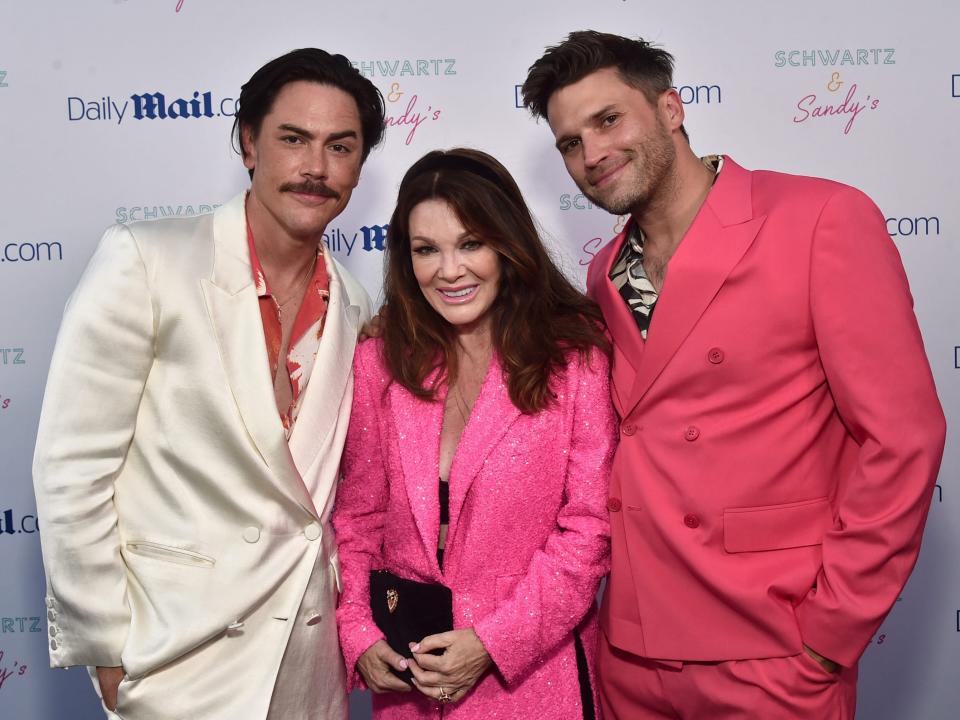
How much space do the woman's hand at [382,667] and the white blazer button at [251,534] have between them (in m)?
0.37

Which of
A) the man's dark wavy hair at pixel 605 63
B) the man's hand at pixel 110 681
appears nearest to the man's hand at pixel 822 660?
the man's dark wavy hair at pixel 605 63

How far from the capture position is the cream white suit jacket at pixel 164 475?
183cm

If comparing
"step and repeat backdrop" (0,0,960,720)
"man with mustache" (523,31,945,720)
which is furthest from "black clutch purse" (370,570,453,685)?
"step and repeat backdrop" (0,0,960,720)

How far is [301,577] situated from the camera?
1.94 m

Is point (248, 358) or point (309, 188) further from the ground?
point (309, 188)

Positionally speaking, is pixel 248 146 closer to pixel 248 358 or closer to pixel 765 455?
pixel 248 358

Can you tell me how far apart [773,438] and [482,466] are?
64cm

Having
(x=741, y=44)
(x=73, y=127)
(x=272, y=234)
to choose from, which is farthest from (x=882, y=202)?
(x=73, y=127)

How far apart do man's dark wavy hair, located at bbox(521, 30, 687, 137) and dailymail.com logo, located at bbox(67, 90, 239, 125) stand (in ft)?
4.55

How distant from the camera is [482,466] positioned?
6.41 feet

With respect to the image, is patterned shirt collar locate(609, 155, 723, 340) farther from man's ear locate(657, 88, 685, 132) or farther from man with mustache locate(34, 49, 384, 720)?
man with mustache locate(34, 49, 384, 720)

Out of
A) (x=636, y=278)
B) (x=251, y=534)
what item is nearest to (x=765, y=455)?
(x=636, y=278)

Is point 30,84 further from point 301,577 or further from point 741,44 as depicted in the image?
point 741,44

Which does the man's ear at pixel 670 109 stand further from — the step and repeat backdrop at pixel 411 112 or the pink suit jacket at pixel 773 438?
the step and repeat backdrop at pixel 411 112
